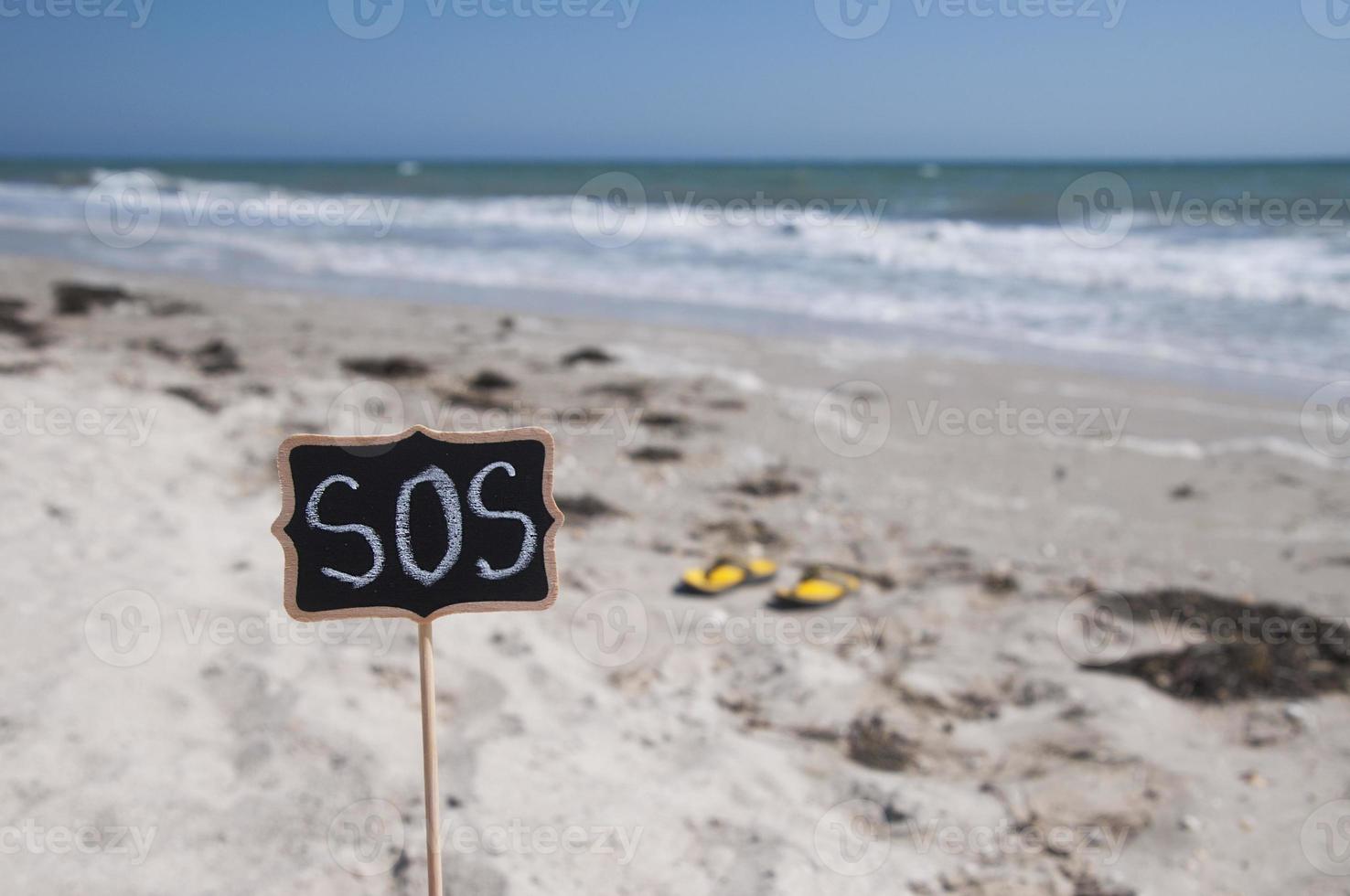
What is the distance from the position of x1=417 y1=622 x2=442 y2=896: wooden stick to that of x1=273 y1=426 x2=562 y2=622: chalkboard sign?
67mm

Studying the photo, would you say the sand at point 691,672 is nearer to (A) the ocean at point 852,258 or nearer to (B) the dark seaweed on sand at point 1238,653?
(B) the dark seaweed on sand at point 1238,653

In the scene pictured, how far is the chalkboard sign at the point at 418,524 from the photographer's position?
6.49ft

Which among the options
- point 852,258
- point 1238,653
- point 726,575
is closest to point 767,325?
point 852,258

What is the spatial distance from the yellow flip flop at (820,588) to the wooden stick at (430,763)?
2.45 m

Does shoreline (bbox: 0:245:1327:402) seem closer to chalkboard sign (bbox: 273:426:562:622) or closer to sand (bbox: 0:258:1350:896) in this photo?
sand (bbox: 0:258:1350:896)

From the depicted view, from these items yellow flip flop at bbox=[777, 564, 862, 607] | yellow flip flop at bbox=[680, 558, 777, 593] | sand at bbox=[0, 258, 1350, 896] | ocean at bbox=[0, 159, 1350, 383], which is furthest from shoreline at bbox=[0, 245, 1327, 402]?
yellow flip flop at bbox=[680, 558, 777, 593]

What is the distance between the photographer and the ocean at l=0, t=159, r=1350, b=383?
34.3ft

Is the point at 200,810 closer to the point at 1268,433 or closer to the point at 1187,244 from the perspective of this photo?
the point at 1268,433

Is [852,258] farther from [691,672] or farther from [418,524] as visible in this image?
[418,524]

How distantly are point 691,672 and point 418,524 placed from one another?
1907 millimetres

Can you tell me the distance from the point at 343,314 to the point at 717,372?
14.8 feet

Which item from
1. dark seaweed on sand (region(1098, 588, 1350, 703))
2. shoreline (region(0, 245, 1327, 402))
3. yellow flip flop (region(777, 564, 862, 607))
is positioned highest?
shoreline (region(0, 245, 1327, 402))

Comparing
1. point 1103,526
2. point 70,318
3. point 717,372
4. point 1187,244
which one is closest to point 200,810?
point 1103,526

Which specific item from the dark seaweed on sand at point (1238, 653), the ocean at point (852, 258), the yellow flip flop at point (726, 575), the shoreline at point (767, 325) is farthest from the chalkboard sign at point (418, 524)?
the ocean at point (852, 258)
